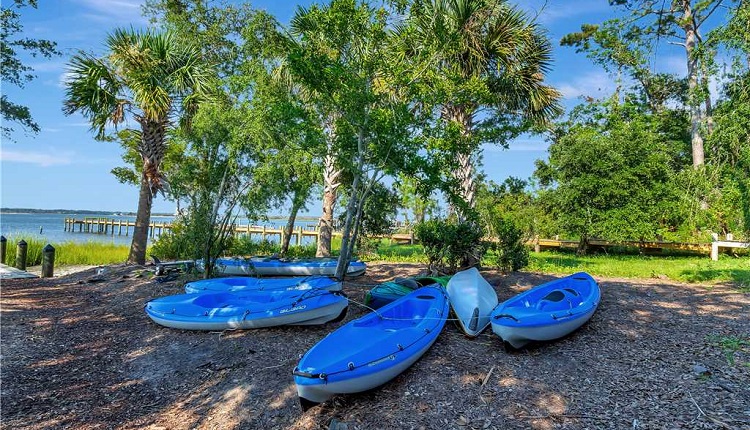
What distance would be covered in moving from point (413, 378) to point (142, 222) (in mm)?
10790

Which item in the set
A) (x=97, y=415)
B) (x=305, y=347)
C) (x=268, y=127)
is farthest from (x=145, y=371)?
(x=268, y=127)

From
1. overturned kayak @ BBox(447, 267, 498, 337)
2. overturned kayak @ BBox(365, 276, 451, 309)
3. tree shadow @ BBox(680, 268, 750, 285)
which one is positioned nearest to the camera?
overturned kayak @ BBox(447, 267, 498, 337)

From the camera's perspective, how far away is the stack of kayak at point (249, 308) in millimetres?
5656

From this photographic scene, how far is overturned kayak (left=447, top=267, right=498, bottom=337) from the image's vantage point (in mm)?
5422

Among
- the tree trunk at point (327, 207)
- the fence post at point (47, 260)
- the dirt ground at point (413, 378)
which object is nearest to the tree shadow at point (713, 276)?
the dirt ground at point (413, 378)

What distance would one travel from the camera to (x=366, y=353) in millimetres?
4008

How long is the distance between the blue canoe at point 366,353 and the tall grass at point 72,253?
44.2 feet

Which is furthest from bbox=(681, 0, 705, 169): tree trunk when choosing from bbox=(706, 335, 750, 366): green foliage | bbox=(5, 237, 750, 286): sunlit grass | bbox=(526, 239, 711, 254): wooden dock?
bbox=(706, 335, 750, 366): green foliage

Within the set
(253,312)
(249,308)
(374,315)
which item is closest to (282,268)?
(249,308)

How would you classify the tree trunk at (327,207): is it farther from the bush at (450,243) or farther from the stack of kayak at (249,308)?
the stack of kayak at (249,308)

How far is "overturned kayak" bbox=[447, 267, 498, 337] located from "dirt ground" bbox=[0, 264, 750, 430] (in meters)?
0.19

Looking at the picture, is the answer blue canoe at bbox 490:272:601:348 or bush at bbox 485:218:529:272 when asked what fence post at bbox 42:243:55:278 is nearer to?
bush at bbox 485:218:529:272

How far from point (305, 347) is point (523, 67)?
1088 centimetres

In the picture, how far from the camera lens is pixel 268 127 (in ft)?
25.8
